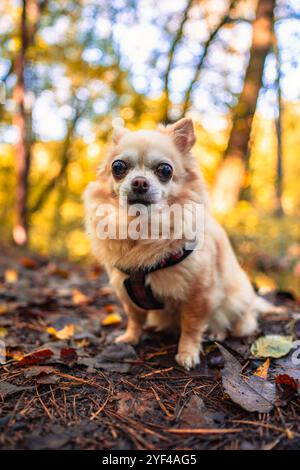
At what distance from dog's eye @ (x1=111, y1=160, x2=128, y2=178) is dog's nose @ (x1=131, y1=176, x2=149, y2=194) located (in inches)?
8.8

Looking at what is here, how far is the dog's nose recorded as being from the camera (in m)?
2.00

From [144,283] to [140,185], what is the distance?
60cm

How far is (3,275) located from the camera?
412 cm

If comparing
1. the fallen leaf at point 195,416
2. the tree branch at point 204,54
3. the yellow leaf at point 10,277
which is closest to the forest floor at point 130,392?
the fallen leaf at point 195,416

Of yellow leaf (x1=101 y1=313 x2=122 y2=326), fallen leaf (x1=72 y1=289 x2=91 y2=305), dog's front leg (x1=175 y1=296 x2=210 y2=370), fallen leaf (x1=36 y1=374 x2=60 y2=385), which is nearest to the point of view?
fallen leaf (x1=36 y1=374 x2=60 y2=385)

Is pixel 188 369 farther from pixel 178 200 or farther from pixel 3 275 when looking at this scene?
pixel 3 275

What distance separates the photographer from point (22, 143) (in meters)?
5.72

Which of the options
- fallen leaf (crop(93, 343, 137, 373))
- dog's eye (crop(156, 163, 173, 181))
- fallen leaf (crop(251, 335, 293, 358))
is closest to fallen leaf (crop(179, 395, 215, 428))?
fallen leaf (crop(93, 343, 137, 373))

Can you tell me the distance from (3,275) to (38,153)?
646 cm

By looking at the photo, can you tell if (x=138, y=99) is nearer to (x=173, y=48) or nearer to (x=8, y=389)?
(x=173, y=48)

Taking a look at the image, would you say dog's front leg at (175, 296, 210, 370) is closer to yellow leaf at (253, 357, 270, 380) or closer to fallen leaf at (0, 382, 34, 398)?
yellow leaf at (253, 357, 270, 380)

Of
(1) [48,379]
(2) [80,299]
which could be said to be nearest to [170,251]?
(1) [48,379]

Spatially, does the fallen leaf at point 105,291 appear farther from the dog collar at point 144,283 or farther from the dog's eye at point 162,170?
the dog's eye at point 162,170
